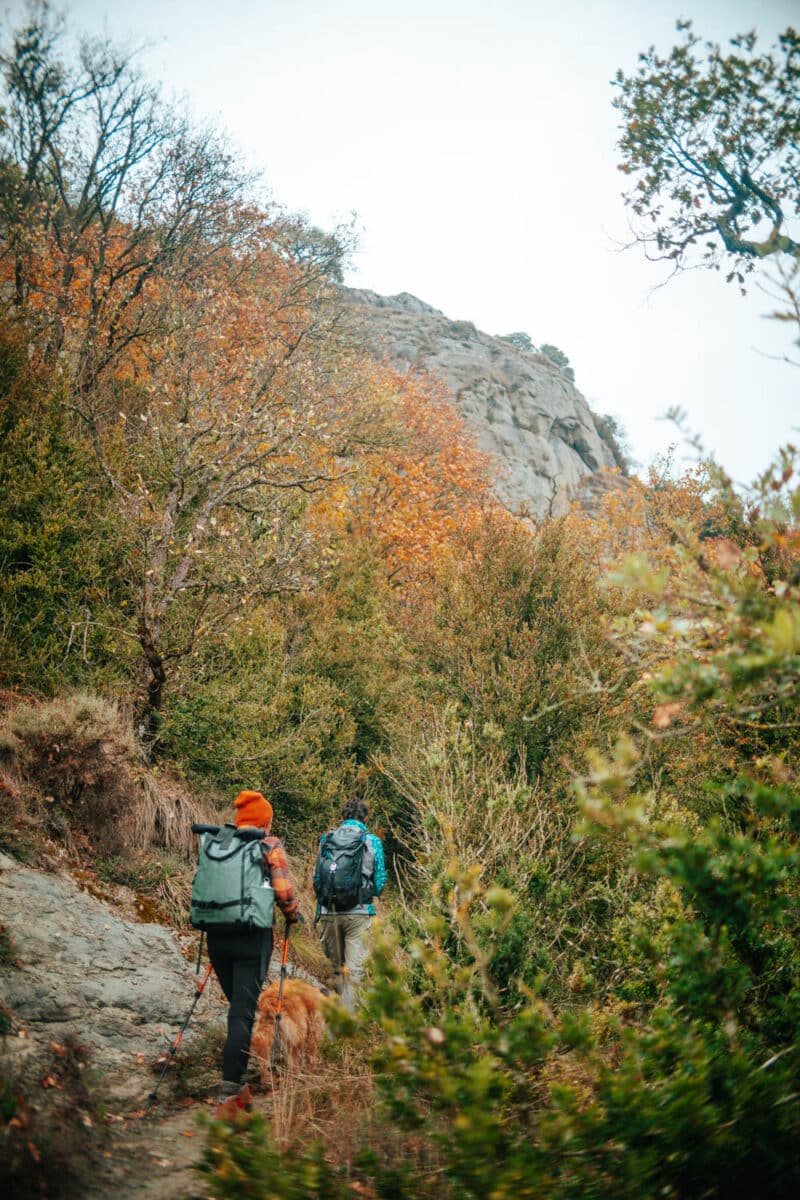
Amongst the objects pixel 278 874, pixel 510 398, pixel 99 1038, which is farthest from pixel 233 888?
pixel 510 398

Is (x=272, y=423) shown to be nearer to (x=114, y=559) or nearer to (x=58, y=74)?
(x=114, y=559)

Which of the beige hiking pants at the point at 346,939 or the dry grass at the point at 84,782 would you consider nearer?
the beige hiking pants at the point at 346,939

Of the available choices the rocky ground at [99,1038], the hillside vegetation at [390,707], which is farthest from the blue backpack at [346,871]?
the rocky ground at [99,1038]

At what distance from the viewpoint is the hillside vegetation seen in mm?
2928

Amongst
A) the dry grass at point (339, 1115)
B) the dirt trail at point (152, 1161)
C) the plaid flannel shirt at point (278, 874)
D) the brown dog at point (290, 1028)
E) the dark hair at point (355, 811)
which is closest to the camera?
the dirt trail at point (152, 1161)

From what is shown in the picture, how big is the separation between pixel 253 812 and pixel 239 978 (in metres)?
1.09

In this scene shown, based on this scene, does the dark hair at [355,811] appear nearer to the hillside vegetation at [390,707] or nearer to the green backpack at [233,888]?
the hillside vegetation at [390,707]

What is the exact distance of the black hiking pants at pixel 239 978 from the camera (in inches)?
199

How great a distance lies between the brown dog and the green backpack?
3.00 feet

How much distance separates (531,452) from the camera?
4891 cm

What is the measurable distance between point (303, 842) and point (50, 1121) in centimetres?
795

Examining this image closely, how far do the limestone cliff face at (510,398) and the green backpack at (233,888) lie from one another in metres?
37.8

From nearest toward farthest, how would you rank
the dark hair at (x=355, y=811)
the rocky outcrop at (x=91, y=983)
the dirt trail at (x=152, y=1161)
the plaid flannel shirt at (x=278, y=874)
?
the dirt trail at (x=152, y=1161), the plaid flannel shirt at (x=278, y=874), the rocky outcrop at (x=91, y=983), the dark hair at (x=355, y=811)

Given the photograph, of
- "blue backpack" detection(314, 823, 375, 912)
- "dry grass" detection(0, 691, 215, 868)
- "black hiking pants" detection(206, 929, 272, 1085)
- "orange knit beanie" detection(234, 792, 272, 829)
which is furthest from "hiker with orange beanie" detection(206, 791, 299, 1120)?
"dry grass" detection(0, 691, 215, 868)
